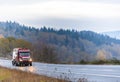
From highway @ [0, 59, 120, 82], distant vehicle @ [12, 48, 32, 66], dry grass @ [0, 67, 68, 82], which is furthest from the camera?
distant vehicle @ [12, 48, 32, 66]

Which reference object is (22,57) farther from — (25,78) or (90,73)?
(25,78)

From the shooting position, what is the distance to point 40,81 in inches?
1027

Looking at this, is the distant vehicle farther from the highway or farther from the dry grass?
the dry grass

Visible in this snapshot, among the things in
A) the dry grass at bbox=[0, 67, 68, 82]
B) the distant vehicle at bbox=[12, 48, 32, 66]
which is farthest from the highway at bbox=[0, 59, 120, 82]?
the distant vehicle at bbox=[12, 48, 32, 66]

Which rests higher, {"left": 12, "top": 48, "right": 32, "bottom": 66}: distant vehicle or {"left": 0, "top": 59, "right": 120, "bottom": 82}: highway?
{"left": 12, "top": 48, "right": 32, "bottom": 66}: distant vehicle

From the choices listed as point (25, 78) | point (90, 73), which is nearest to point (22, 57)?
point (90, 73)

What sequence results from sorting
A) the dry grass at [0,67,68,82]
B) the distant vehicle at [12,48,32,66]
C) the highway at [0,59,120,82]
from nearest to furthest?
1. the dry grass at [0,67,68,82]
2. the highway at [0,59,120,82]
3. the distant vehicle at [12,48,32,66]

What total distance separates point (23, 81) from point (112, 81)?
5.45 m

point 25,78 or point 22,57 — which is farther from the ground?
point 22,57

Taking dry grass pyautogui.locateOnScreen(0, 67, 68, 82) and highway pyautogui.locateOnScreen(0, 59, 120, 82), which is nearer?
dry grass pyautogui.locateOnScreen(0, 67, 68, 82)

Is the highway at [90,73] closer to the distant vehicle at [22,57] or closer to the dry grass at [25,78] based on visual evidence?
the dry grass at [25,78]

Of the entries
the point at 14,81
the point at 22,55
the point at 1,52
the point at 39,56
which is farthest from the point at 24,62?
the point at 1,52

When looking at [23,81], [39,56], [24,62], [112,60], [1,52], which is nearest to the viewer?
[23,81]

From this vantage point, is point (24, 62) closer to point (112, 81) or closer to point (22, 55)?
point (22, 55)
